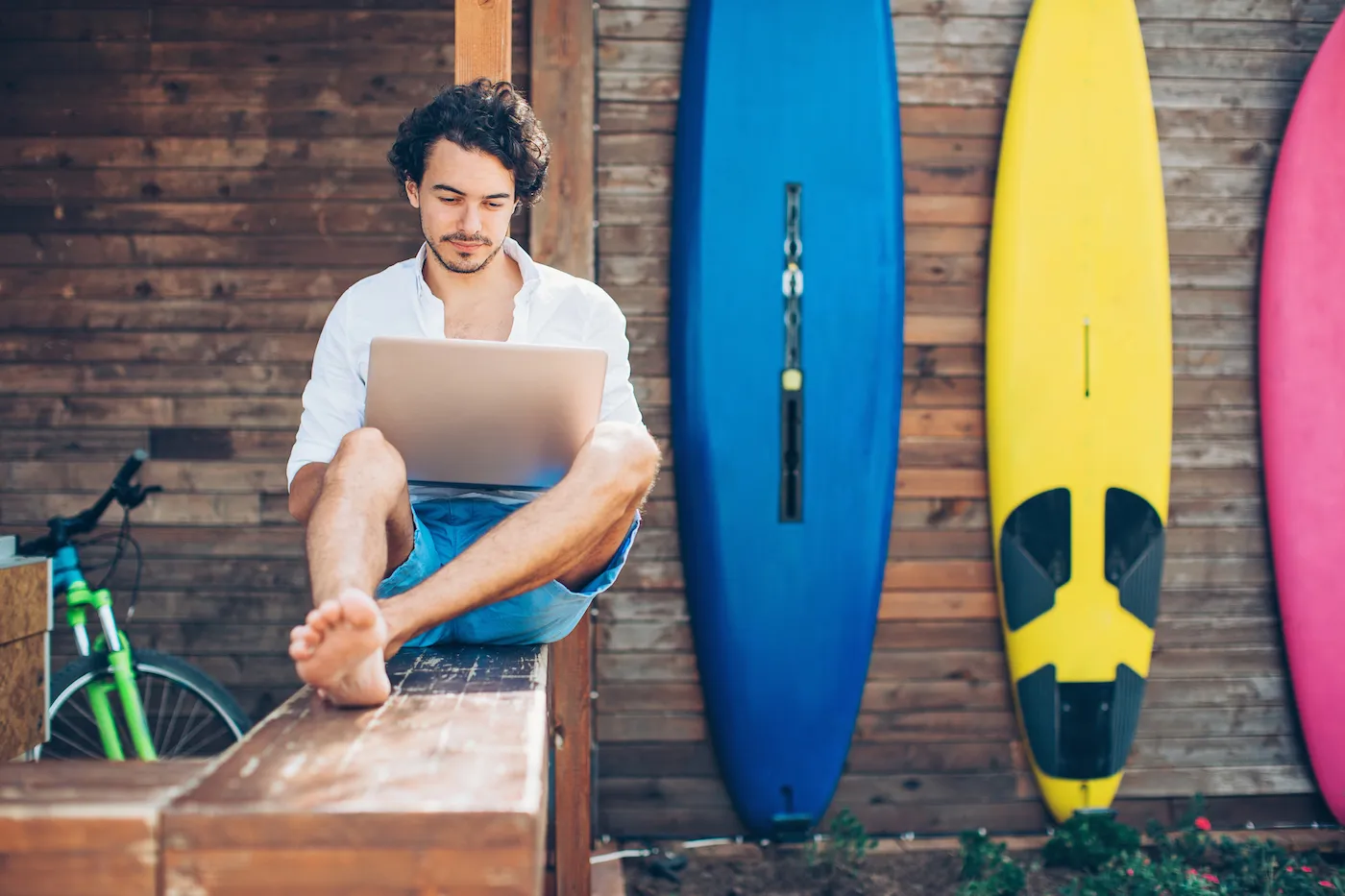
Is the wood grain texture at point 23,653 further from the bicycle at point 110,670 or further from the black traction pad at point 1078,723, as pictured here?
the black traction pad at point 1078,723

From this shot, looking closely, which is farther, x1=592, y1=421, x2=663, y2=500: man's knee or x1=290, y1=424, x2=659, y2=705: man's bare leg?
x1=592, y1=421, x2=663, y2=500: man's knee

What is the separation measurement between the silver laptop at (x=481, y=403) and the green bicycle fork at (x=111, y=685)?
1.24 m

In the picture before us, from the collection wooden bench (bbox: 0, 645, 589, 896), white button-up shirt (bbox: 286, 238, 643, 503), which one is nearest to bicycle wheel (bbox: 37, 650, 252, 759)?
white button-up shirt (bbox: 286, 238, 643, 503)

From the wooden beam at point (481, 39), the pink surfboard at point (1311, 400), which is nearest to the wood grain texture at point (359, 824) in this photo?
the wooden beam at point (481, 39)

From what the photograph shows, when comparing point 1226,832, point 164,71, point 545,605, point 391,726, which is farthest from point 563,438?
point 1226,832

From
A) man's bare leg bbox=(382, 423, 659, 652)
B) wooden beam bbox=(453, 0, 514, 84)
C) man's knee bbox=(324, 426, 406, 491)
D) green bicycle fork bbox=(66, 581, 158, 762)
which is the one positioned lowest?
green bicycle fork bbox=(66, 581, 158, 762)

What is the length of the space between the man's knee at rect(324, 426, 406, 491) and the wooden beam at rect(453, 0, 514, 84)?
78cm

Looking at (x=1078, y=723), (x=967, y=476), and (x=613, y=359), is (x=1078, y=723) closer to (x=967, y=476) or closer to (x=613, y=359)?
(x=967, y=476)

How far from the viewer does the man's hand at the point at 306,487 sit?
56.7 inches

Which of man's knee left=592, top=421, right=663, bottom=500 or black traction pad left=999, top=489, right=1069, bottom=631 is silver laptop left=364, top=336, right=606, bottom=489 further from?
black traction pad left=999, top=489, right=1069, bottom=631

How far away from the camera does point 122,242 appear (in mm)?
2559

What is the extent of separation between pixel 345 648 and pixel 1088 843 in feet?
6.99

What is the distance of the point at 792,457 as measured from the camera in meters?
2.55

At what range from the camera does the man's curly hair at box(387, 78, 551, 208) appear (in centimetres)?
158
